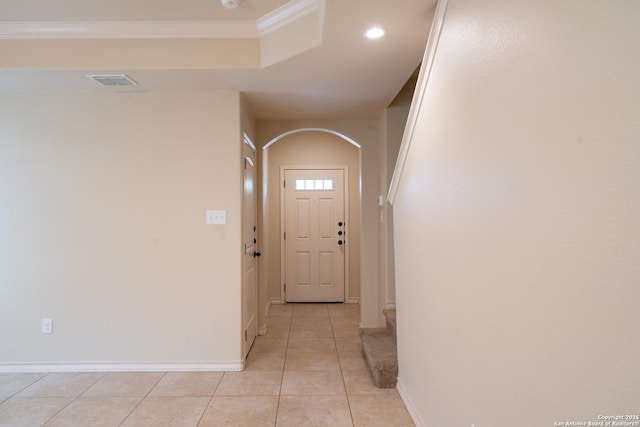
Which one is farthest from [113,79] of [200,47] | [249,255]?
[249,255]

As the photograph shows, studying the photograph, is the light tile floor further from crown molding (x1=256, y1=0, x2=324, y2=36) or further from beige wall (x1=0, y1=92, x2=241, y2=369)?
crown molding (x1=256, y1=0, x2=324, y2=36)

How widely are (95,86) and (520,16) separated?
9.59 ft

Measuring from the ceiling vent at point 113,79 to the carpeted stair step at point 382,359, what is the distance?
280 cm

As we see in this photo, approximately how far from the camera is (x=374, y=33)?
1958 mm

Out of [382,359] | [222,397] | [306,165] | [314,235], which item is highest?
[306,165]

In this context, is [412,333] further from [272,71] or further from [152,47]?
[152,47]

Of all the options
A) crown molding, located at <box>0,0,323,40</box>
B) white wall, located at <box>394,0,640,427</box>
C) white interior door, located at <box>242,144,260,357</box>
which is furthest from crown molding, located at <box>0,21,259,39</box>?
white wall, located at <box>394,0,640,427</box>

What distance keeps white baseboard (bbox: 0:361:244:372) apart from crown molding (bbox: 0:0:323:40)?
8.20 feet

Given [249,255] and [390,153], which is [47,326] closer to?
[249,255]

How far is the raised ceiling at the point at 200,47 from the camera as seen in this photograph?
6.89ft

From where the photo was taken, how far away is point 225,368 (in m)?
2.82

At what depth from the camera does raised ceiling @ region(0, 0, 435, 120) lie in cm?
210

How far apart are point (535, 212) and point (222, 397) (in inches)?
91.6

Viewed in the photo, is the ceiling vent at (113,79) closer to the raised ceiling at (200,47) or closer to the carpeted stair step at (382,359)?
the raised ceiling at (200,47)
